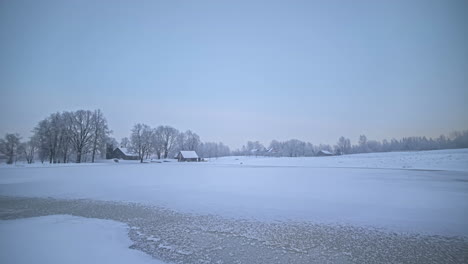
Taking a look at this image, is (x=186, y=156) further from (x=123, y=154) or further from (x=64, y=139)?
(x=64, y=139)

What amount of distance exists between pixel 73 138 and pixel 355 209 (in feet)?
207

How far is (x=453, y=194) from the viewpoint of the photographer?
44.6ft

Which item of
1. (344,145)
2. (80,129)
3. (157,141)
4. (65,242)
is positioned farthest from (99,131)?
(344,145)

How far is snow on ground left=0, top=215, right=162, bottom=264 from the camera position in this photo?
5.07 meters

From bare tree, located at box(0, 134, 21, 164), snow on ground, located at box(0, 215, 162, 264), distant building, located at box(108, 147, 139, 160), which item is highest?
bare tree, located at box(0, 134, 21, 164)

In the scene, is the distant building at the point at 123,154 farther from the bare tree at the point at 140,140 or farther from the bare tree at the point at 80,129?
the bare tree at the point at 80,129

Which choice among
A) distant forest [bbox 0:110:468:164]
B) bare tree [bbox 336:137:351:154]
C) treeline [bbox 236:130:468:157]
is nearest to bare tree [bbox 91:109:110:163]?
distant forest [bbox 0:110:468:164]

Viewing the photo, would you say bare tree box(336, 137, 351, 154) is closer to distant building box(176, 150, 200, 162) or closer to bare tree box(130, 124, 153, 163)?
distant building box(176, 150, 200, 162)

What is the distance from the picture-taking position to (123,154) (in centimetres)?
7762

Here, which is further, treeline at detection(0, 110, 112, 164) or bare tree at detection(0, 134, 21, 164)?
bare tree at detection(0, 134, 21, 164)

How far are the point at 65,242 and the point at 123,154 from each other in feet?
263

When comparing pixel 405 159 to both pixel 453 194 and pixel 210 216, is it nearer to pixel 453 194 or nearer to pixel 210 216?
pixel 453 194

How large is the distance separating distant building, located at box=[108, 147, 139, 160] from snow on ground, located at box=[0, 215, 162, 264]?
76.1m

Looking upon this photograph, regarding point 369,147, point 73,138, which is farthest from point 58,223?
point 369,147
